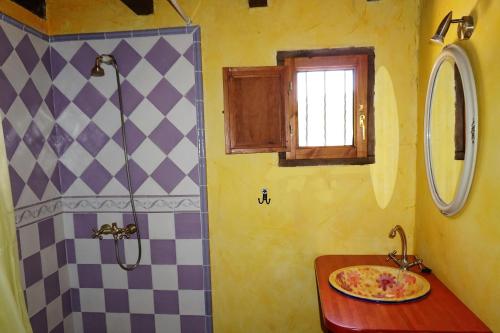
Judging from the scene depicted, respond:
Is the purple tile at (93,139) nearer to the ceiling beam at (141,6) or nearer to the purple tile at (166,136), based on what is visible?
the purple tile at (166,136)

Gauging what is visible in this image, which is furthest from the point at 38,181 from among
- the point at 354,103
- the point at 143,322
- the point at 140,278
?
the point at 354,103

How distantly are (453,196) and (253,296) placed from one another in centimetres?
123

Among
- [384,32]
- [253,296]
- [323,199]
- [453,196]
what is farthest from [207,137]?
[453,196]

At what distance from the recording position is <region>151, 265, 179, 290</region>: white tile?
2018 millimetres

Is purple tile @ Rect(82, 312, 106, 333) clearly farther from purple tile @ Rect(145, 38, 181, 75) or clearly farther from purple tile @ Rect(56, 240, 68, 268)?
purple tile @ Rect(145, 38, 181, 75)

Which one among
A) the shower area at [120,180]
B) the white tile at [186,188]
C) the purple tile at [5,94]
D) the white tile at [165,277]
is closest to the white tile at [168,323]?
the shower area at [120,180]

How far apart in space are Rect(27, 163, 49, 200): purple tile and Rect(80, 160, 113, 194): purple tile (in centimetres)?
20

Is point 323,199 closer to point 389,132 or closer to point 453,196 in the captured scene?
point 389,132

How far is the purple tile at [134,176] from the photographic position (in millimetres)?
1980

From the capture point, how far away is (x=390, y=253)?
5.96ft

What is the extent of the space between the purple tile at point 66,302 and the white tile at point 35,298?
20 centimetres

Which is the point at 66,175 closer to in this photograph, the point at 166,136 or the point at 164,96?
the point at 166,136

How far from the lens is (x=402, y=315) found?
→ 1.26m

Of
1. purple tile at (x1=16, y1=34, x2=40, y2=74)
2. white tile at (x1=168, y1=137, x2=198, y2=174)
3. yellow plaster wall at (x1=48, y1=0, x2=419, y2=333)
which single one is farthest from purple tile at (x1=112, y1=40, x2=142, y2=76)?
white tile at (x1=168, y1=137, x2=198, y2=174)
